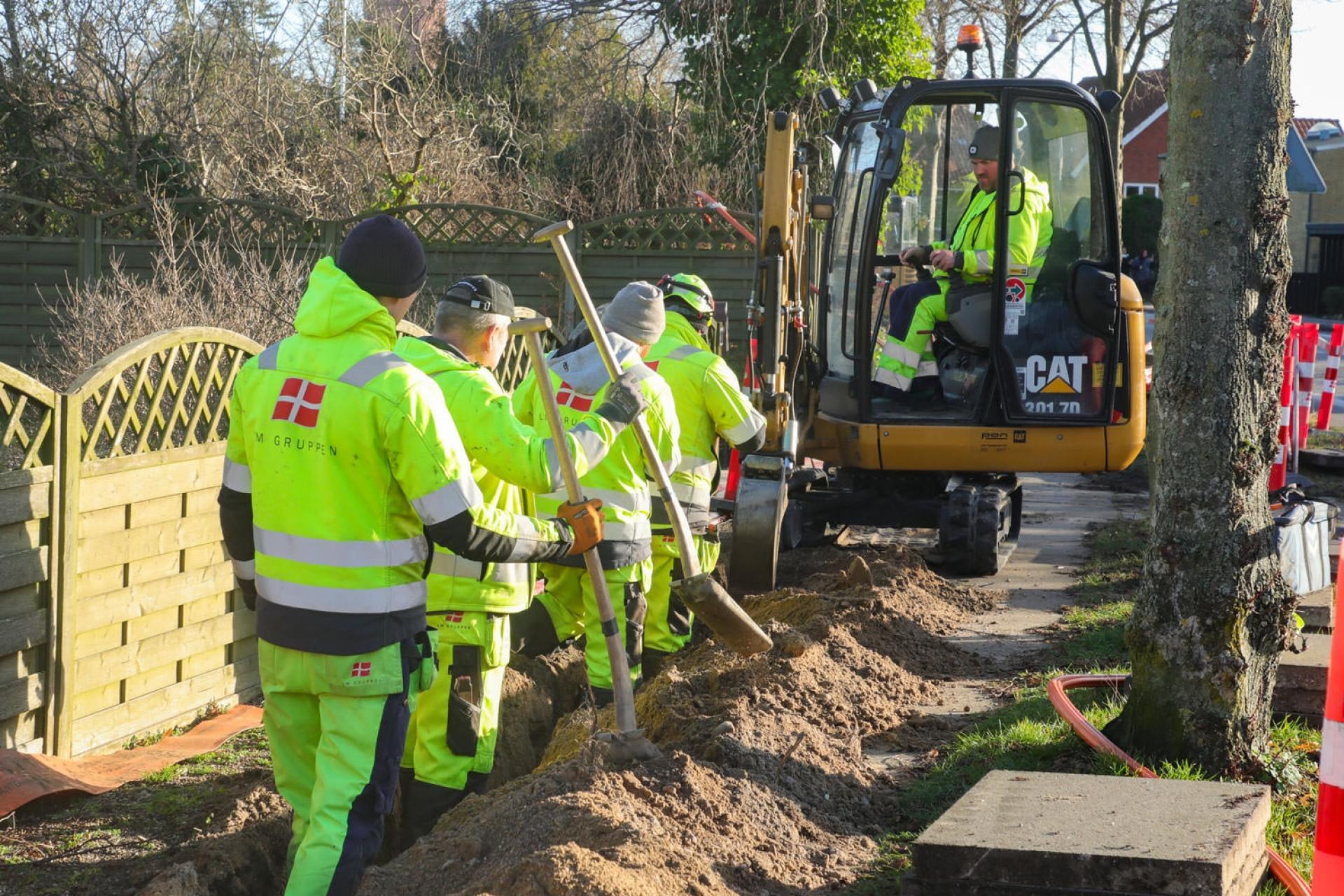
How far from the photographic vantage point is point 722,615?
17.2 feet

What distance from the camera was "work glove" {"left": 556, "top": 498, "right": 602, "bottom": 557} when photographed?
424cm

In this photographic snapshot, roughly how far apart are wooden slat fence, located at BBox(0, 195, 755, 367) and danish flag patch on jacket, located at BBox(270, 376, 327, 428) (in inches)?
415

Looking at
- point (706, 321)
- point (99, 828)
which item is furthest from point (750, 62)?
point (99, 828)

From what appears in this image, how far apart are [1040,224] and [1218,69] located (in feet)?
11.9

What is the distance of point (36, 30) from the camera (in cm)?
1639

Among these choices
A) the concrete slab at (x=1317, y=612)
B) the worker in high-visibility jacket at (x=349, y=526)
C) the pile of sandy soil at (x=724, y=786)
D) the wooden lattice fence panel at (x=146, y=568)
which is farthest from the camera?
the concrete slab at (x=1317, y=612)

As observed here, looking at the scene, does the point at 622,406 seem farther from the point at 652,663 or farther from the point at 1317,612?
the point at 1317,612

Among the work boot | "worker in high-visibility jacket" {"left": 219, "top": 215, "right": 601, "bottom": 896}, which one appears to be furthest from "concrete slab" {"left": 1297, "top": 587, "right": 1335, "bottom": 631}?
"worker in high-visibility jacket" {"left": 219, "top": 215, "right": 601, "bottom": 896}

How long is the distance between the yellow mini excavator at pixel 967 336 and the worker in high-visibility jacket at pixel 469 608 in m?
2.99

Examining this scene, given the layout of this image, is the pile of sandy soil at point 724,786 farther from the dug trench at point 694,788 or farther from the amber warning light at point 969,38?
the amber warning light at point 969,38

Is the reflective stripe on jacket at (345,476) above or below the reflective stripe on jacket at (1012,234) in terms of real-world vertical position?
below

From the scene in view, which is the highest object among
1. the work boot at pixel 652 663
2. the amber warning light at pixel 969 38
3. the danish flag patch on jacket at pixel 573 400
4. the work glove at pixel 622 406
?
the amber warning light at pixel 969 38

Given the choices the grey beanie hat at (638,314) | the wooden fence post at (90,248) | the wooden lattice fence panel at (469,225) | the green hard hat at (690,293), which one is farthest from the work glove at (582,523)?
the wooden fence post at (90,248)

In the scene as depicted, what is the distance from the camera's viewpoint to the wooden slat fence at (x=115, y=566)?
498cm
